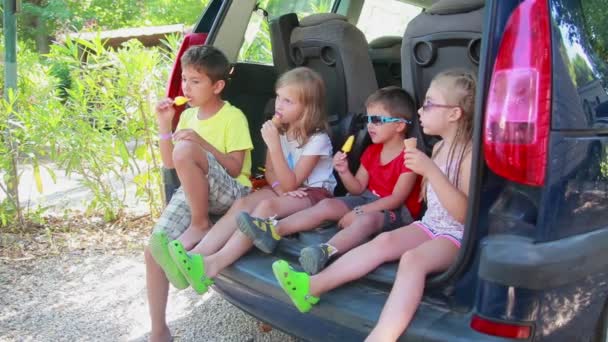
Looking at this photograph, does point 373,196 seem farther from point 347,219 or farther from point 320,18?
point 320,18

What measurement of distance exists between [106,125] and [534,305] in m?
3.59

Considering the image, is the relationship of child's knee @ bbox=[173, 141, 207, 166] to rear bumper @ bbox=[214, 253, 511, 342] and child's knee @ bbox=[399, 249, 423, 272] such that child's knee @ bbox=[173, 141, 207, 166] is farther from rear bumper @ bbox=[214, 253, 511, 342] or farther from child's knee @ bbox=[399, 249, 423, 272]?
child's knee @ bbox=[399, 249, 423, 272]

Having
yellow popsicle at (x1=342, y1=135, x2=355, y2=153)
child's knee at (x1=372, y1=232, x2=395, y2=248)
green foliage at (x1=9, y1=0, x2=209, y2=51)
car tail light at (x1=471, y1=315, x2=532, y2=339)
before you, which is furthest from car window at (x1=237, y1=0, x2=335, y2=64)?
green foliage at (x1=9, y1=0, x2=209, y2=51)

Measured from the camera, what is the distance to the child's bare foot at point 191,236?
104 inches

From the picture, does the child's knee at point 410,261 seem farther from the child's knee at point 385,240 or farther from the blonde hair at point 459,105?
the blonde hair at point 459,105

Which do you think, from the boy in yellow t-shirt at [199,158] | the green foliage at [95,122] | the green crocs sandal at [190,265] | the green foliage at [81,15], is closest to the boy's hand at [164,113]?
the boy in yellow t-shirt at [199,158]

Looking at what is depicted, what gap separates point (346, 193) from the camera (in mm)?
3105

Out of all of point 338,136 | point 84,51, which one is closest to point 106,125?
point 84,51

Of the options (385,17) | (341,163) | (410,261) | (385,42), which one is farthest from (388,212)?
(385,17)

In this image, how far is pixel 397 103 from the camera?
2611mm

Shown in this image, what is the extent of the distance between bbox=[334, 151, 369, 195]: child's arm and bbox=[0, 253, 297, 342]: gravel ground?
0.77 metres

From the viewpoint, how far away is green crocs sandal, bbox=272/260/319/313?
199 cm

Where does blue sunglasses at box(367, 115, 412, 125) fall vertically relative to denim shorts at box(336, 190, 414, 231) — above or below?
above

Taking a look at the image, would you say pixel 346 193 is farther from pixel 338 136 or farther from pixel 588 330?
pixel 588 330
